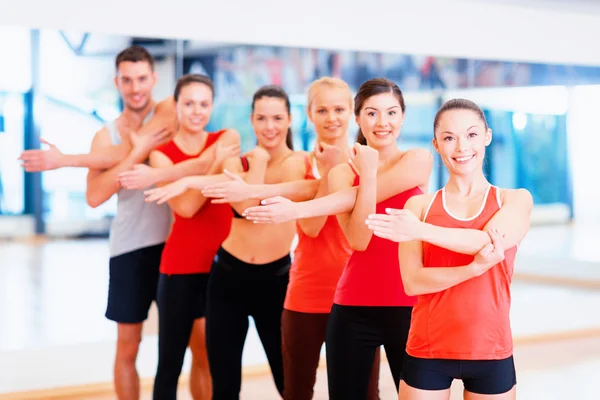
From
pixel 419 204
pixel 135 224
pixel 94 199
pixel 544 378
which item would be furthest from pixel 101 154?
pixel 544 378

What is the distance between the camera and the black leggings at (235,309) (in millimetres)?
3146

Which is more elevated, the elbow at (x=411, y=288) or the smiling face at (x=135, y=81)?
the smiling face at (x=135, y=81)

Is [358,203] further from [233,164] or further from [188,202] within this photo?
[188,202]

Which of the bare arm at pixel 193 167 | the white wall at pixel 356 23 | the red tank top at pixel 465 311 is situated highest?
the white wall at pixel 356 23

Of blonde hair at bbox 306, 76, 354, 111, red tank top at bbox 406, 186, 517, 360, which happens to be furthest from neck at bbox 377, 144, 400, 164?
red tank top at bbox 406, 186, 517, 360

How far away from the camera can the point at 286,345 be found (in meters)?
2.95

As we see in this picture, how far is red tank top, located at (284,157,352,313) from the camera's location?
2.90 metres

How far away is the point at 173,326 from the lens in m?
3.39

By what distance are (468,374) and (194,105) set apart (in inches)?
71.3

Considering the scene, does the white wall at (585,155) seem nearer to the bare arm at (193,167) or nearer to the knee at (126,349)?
the bare arm at (193,167)

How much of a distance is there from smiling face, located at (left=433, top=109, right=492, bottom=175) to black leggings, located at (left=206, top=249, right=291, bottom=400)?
1.15m

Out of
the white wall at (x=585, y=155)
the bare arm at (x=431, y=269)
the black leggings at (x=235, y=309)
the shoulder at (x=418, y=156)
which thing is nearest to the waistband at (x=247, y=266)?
the black leggings at (x=235, y=309)

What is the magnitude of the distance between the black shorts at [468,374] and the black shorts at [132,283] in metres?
1.75

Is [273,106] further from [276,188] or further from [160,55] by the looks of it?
[160,55]
